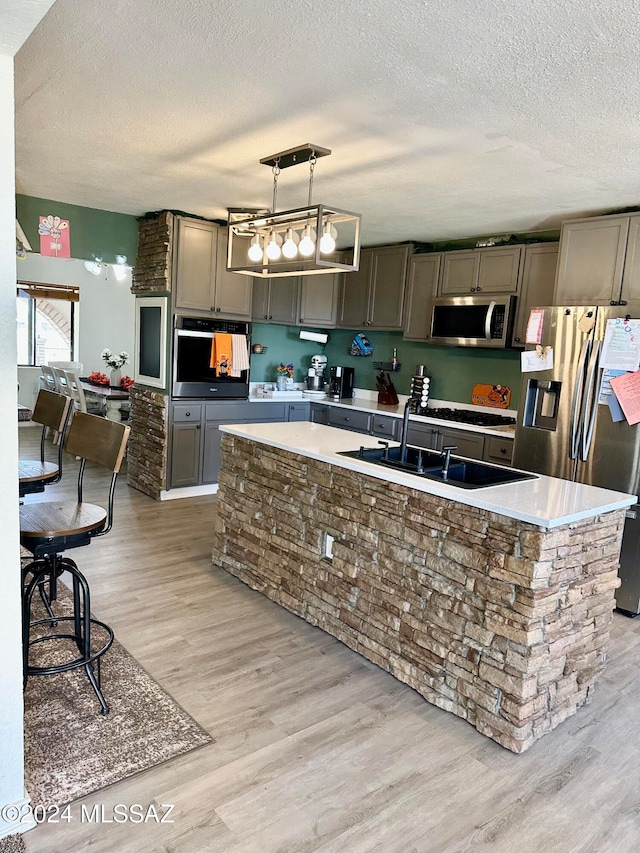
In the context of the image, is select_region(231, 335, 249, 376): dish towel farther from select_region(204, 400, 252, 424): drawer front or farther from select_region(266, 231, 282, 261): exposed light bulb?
select_region(266, 231, 282, 261): exposed light bulb

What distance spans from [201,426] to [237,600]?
7.30 ft

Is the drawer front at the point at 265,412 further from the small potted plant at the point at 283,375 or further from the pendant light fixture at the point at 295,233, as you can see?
the pendant light fixture at the point at 295,233

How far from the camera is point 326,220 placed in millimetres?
2932

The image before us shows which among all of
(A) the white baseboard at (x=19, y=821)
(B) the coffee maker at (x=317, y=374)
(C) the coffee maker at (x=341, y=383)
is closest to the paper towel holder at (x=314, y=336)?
(B) the coffee maker at (x=317, y=374)

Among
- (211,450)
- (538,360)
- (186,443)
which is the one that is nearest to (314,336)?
(211,450)

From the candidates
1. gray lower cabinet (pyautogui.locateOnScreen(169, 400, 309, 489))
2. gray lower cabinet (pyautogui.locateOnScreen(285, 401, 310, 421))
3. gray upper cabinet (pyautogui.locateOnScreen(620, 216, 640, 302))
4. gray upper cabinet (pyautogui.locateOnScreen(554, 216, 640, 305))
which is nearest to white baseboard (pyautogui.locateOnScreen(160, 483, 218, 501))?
gray lower cabinet (pyautogui.locateOnScreen(169, 400, 309, 489))

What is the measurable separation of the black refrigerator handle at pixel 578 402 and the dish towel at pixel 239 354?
9.46 ft

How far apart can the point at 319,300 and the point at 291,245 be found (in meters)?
3.11

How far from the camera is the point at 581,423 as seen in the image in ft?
11.8

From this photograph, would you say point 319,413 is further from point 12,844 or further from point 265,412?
point 12,844

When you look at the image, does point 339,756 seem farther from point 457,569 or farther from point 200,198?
point 200,198

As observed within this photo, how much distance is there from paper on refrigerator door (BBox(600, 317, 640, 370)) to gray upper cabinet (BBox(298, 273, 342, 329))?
3.14m

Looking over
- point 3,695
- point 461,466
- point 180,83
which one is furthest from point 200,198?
point 3,695

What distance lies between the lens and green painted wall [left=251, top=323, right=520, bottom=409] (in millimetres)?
5062
